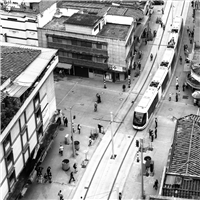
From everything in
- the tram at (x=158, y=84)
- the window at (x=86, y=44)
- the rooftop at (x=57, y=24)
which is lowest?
the tram at (x=158, y=84)

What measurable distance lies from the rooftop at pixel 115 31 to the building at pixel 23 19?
12563 mm

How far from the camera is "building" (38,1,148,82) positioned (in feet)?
344

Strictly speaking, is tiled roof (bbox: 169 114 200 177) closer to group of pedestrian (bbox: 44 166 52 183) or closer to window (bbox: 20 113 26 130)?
group of pedestrian (bbox: 44 166 52 183)

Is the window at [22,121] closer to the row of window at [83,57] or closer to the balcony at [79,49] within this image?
the balcony at [79,49]

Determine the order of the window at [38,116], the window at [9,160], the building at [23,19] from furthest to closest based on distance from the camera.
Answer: the building at [23,19] → the window at [38,116] → the window at [9,160]

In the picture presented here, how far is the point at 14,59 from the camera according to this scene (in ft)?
266

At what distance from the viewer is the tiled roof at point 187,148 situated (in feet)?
227

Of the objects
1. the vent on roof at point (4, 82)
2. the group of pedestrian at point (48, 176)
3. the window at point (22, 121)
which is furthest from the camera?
the group of pedestrian at point (48, 176)

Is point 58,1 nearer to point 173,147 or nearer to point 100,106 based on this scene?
point 100,106

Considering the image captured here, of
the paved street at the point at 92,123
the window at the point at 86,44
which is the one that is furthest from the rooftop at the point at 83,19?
the paved street at the point at 92,123

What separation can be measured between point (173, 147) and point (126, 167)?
11.7 m

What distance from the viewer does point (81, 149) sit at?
88.0 meters

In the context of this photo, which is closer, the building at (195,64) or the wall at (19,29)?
the building at (195,64)

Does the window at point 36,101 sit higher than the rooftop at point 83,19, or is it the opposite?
the rooftop at point 83,19
